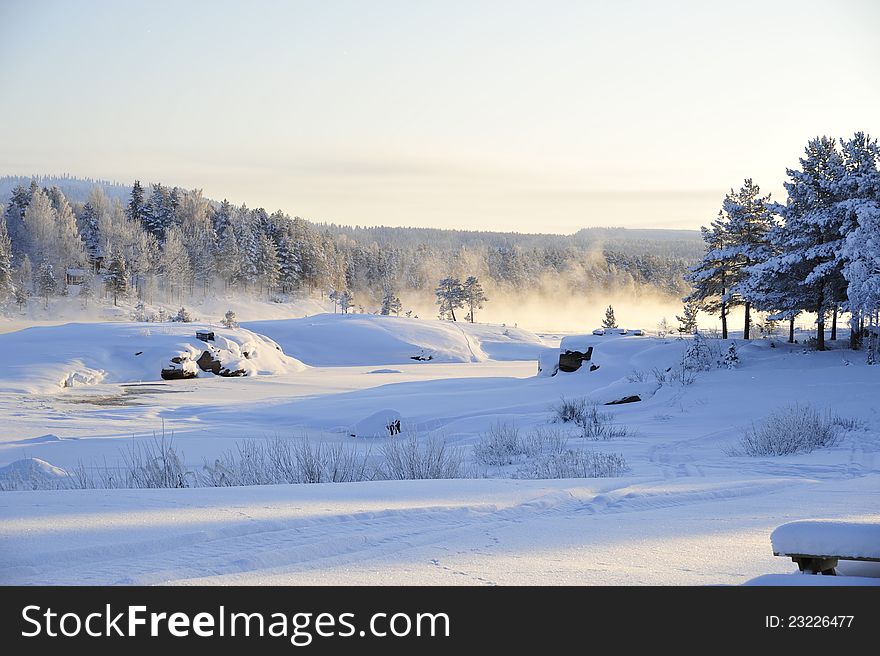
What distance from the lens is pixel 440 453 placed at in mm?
9766

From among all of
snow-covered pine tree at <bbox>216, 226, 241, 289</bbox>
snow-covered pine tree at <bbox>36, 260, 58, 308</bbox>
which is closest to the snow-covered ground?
snow-covered pine tree at <bbox>36, 260, 58, 308</bbox>

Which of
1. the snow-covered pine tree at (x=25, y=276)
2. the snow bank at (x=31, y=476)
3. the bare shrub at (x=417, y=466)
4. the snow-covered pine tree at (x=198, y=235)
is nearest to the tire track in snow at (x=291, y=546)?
the bare shrub at (x=417, y=466)

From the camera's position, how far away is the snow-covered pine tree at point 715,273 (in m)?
35.4

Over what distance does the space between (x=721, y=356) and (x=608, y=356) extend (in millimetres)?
4425

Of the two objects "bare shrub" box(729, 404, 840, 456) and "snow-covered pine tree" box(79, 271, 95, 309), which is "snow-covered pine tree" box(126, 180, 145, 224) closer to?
"snow-covered pine tree" box(79, 271, 95, 309)

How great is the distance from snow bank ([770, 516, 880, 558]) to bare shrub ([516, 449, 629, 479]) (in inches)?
228

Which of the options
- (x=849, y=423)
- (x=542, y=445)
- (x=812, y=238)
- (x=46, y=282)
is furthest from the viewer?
(x=46, y=282)

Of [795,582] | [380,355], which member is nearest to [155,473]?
[795,582]

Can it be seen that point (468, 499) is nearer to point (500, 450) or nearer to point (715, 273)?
point (500, 450)

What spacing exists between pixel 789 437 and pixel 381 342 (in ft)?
143

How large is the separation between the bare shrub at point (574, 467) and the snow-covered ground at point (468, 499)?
37 centimetres

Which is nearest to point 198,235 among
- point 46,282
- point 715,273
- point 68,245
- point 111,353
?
point 68,245

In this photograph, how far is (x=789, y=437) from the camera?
1196cm

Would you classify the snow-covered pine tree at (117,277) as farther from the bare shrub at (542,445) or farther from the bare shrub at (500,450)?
the bare shrub at (500,450)
